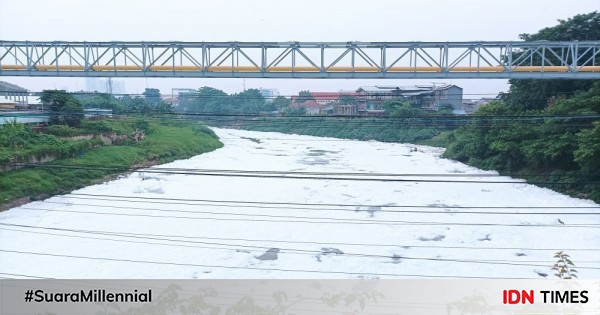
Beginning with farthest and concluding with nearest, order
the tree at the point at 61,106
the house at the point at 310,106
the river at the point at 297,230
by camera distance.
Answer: the house at the point at 310,106 → the tree at the point at 61,106 → the river at the point at 297,230

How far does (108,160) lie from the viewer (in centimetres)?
1135

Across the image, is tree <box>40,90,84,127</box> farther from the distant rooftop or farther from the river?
the distant rooftop

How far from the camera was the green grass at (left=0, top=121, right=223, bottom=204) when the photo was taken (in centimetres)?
903

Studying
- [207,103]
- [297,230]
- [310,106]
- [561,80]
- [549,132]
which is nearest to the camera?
[297,230]

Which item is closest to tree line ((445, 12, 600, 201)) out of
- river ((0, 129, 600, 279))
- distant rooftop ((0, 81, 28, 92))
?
river ((0, 129, 600, 279))

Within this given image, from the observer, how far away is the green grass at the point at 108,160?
9031 mm

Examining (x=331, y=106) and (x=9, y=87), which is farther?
(x=9, y=87)

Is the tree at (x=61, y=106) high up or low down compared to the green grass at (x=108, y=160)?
up

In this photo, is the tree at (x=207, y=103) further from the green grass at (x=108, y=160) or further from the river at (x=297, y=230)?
the river at (x=297, y=230)

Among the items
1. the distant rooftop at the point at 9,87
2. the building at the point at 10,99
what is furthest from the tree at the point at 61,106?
the distant rooftop at the point at 9,87

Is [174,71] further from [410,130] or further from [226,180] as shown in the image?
[410,130]

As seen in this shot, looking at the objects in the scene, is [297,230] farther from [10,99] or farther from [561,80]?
[10,99]

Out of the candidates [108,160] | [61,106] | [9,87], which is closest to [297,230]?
[108,160]

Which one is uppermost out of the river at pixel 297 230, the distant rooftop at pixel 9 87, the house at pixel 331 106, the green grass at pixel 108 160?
the distant rooftop at pixel 9 87
